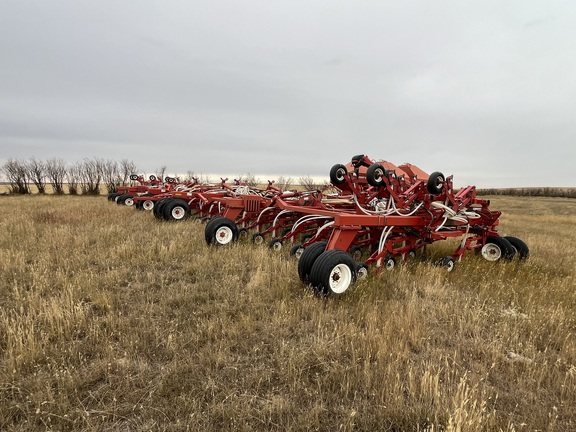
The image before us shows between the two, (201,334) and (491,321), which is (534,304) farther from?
(201,334)

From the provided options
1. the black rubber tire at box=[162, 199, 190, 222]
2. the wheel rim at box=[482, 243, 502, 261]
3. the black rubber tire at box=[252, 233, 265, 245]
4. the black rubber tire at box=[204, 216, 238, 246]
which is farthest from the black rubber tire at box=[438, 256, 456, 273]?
the black rubber tire at box=[162, 199, 190, 222]

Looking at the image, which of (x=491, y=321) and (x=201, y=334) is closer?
(x=201, y=334)

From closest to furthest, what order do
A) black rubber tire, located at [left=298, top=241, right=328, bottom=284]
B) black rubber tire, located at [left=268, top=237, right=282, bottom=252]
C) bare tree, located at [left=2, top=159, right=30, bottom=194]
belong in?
black rubber tire, located at [left=298, top=241, right=328, bottom=284], black rubber tire, located at [left=268, top=237, right=282, bottom=252], bare tree, located at [left=2, top=159, right=30, bottom=194]

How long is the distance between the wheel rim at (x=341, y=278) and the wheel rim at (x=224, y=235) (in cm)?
349

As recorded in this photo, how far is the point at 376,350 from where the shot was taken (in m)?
3.06

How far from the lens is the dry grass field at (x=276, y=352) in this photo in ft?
7.47

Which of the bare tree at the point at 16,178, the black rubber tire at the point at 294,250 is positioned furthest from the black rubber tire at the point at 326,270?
the bare tree at the point at 16,178

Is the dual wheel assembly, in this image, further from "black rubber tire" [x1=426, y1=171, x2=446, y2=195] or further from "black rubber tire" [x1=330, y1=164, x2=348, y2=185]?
"black rubber tire" [x1=426, y1=171, x2=446, y2=195]

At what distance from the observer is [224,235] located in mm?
7355

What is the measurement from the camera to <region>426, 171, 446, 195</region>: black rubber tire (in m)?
5.70

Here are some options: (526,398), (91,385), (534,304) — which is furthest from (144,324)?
(534,304)

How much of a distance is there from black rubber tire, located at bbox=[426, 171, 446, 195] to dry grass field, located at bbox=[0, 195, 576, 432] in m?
1.48

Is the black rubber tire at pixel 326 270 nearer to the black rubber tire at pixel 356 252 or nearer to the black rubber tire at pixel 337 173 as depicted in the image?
the black rubber tire at pixel 337 173

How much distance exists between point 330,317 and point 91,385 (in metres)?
2.26
